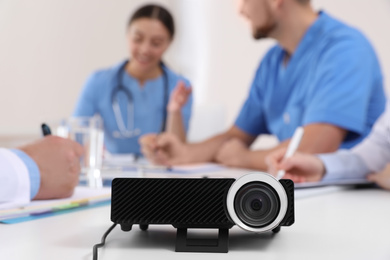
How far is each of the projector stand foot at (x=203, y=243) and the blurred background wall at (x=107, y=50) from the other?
1737mm

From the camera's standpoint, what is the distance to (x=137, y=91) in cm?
210

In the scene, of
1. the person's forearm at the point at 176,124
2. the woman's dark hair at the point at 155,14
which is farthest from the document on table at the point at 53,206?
the woman's dark hair at the point at 155,14

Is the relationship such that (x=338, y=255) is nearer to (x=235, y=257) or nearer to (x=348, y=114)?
(x=235, y=257)

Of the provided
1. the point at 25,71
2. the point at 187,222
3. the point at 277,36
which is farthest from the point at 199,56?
the point at 187,222

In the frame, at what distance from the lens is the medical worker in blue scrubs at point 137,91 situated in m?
2.00

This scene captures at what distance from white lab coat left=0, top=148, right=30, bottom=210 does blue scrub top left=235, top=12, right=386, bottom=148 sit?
2.54 feet

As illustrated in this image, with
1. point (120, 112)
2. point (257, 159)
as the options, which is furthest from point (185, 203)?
point (120, 112)

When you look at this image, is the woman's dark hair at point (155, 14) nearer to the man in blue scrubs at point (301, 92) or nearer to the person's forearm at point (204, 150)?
the man in blue scrubs at point (301, 92)

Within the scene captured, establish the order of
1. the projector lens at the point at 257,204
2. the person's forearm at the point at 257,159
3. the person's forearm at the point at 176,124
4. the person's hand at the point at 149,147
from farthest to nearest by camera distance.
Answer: the person's forearm at the point at 176,124, the person's hand at the point at 149,147, the person's forearm at the point at 257,159, the projector lens at the point at 257,204

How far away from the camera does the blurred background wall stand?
8.11ft

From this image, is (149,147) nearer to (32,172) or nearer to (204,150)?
(204,150)

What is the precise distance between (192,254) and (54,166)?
0.30 m

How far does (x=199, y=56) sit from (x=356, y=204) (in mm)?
2749

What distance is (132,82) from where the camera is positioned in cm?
211
